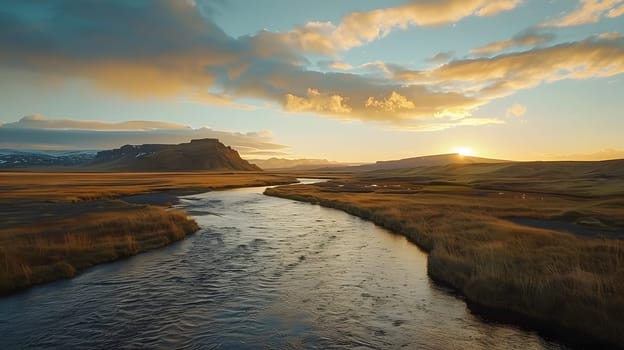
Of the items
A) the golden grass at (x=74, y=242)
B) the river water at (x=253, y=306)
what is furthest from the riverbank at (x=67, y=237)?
the river water at (x=253, y=306)

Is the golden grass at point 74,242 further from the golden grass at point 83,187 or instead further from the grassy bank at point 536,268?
the golden grass at point 83,187

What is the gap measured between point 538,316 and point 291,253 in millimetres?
19007

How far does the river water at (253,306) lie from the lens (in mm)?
16750

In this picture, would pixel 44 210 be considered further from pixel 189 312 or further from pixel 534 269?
pixel 534 269

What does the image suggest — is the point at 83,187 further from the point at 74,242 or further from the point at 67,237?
the point at 74,242

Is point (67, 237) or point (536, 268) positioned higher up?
point (536, 268)

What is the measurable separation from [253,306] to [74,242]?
18401 millimetres

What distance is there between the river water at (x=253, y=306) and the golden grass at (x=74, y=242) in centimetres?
129

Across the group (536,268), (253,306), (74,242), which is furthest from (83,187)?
(536,268)

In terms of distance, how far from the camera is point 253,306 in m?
20.7

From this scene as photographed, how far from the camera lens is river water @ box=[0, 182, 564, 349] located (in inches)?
659

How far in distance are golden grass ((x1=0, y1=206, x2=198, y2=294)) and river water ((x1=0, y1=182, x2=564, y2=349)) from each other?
4.23 feet

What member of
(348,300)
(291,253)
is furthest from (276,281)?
(291,253)

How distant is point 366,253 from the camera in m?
33.2
